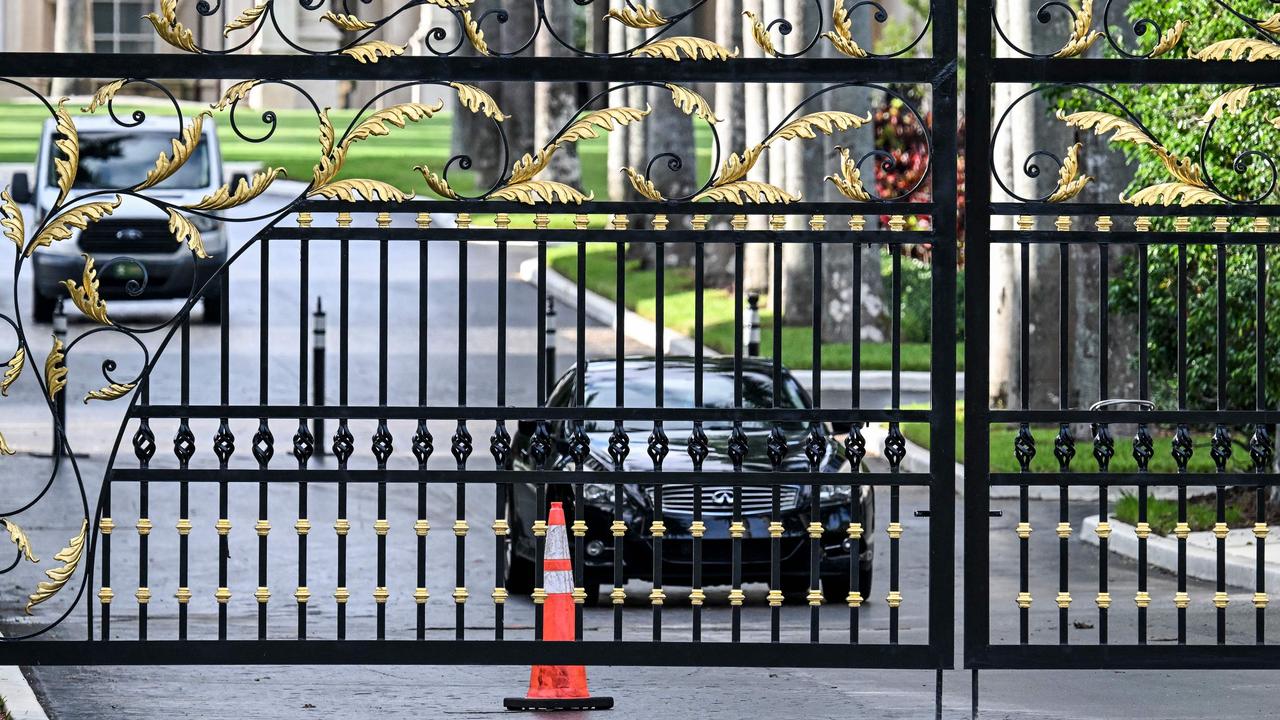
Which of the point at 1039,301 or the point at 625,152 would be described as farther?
the point at 625,152

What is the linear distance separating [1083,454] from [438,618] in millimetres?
7793

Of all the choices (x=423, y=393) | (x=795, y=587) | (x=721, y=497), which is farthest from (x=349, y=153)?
(x=423, y=393)

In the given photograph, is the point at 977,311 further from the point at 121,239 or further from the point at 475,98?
the point at 121,239

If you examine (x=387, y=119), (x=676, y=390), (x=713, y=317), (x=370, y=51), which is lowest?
(x=676, y=390)

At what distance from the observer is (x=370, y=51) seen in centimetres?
729

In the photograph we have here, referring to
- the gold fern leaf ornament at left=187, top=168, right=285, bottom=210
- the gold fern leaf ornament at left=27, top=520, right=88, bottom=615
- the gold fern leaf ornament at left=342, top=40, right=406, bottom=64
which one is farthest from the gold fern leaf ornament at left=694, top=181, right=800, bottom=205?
the gold fern leaf ornament at left=27, top=520, right=88, bottom=615

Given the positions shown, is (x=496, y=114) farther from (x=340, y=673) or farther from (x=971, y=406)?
(x=340, y=673)

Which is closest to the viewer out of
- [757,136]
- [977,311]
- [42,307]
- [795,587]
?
[977,311]

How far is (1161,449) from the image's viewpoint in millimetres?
18047

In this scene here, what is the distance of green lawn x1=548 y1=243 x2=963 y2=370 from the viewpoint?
23375 millimetres

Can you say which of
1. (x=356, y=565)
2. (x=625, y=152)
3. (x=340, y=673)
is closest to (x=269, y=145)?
(x=625, y=152)

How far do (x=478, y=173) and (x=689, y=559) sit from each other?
106 feet

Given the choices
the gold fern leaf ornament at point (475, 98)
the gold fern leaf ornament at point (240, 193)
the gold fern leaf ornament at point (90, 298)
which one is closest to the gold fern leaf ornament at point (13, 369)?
the gold fern leaf ornament at point (90, 298)

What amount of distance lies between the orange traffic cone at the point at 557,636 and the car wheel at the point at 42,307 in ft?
58.7
